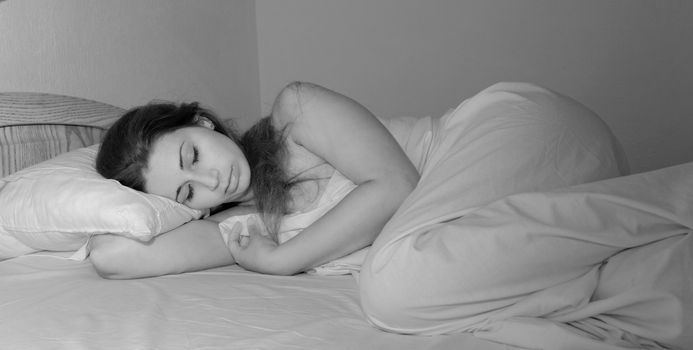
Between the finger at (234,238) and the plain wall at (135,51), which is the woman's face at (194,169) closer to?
the finger at (234,238)

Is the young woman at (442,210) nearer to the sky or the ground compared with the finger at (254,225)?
nearer to the sky

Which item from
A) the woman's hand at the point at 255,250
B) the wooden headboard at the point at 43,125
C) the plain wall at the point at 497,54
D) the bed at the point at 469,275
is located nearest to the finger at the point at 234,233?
the woman's hand at the point at 255,250

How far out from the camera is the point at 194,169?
1.45 meters

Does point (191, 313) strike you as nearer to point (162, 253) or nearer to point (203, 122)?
→ point (162, 253)

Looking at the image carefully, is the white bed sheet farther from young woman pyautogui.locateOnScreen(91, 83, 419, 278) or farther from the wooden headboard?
the wooden headboard

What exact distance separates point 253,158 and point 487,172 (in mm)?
538

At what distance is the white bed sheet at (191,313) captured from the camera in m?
1.04

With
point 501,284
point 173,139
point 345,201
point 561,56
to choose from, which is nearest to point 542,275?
point 501,284

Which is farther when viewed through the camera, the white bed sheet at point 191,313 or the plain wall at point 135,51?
the plain wall at point 135,51

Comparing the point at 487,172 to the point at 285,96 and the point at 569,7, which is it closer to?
the point at 285,96

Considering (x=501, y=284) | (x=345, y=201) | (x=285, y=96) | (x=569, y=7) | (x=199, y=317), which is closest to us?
(x=501, y=284)

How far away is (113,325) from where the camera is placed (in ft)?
3.70

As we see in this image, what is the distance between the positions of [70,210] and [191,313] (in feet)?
1.33

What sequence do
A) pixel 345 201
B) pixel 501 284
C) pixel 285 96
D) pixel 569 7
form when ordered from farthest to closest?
pixel 569 7 → pixel 285 96 → pixel 345 201 → pixel 501 284
